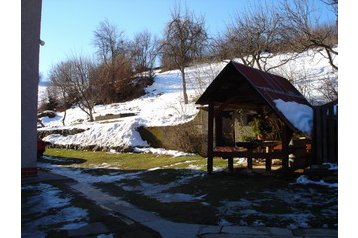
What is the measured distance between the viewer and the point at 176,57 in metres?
30.2

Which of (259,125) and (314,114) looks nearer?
(314,114)

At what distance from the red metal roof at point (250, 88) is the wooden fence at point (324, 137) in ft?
3.43

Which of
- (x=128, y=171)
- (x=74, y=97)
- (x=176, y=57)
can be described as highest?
(x=176, y=57)

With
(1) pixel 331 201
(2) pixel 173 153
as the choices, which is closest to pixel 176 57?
(2) pixel 173 153

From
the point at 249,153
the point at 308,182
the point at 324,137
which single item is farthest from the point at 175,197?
the point at 324,137

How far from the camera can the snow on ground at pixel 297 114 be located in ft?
34.1

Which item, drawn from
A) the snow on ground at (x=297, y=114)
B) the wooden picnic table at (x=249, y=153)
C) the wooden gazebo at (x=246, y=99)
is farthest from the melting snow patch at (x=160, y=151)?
the snow on ground at (x=297, y=114)

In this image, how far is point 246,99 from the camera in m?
11.9

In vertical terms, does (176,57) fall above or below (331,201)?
above

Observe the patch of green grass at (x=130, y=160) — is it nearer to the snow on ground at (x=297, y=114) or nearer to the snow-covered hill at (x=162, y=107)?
the snow-covered hill at (x=162, y=107)

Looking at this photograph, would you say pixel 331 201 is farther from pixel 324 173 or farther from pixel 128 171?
pixel 128 171

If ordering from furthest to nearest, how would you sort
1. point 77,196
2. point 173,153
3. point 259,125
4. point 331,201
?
point 173,153
point 259,125
point 77,196
point 331,201

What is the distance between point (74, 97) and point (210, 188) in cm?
3152

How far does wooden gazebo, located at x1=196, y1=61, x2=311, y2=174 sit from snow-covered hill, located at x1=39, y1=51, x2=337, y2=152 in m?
7.45
